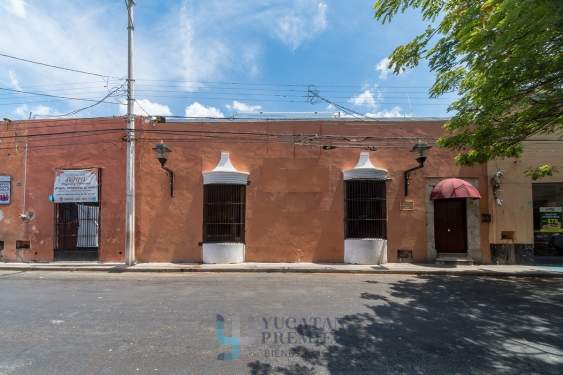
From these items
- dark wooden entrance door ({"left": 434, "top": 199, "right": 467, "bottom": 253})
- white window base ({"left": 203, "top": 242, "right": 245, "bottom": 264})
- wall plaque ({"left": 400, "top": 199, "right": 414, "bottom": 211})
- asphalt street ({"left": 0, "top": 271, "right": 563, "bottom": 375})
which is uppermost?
wall plaque ({"left": 400, "top": 199, "right": 414, "bottom": 211})

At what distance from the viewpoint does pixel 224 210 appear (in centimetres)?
1270

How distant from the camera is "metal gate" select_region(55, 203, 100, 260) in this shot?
13.0 m

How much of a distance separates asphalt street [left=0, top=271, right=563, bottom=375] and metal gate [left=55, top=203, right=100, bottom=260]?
394cm

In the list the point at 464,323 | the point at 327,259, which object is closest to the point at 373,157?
the point at 327,259

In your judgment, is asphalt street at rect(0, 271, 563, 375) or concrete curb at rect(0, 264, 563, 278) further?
concrete curb at rect(0, 264, 563, 278)

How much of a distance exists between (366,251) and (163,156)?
801cm

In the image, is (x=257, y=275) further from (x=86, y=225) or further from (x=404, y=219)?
(x=86, y=225)

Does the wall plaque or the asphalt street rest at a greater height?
the wall plaque

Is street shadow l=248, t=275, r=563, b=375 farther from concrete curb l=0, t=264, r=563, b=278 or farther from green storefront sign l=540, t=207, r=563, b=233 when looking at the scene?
green storefront sign l=540, t=207, r=563, b=233

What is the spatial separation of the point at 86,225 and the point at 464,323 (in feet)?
42.5

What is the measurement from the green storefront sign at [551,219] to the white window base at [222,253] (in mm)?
10987

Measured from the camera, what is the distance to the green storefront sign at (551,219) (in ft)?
39.9

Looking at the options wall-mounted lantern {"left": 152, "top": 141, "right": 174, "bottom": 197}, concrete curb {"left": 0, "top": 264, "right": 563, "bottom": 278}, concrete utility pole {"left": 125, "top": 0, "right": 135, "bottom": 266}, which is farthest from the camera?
wall-mounted lantern {"left": 152, "top": 141, "right": 174, "bottom": 197}

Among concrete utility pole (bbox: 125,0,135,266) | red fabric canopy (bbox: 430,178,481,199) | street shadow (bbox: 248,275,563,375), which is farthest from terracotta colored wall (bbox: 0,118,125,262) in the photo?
red fabric canopy (bbox: 430,178,481,199)
